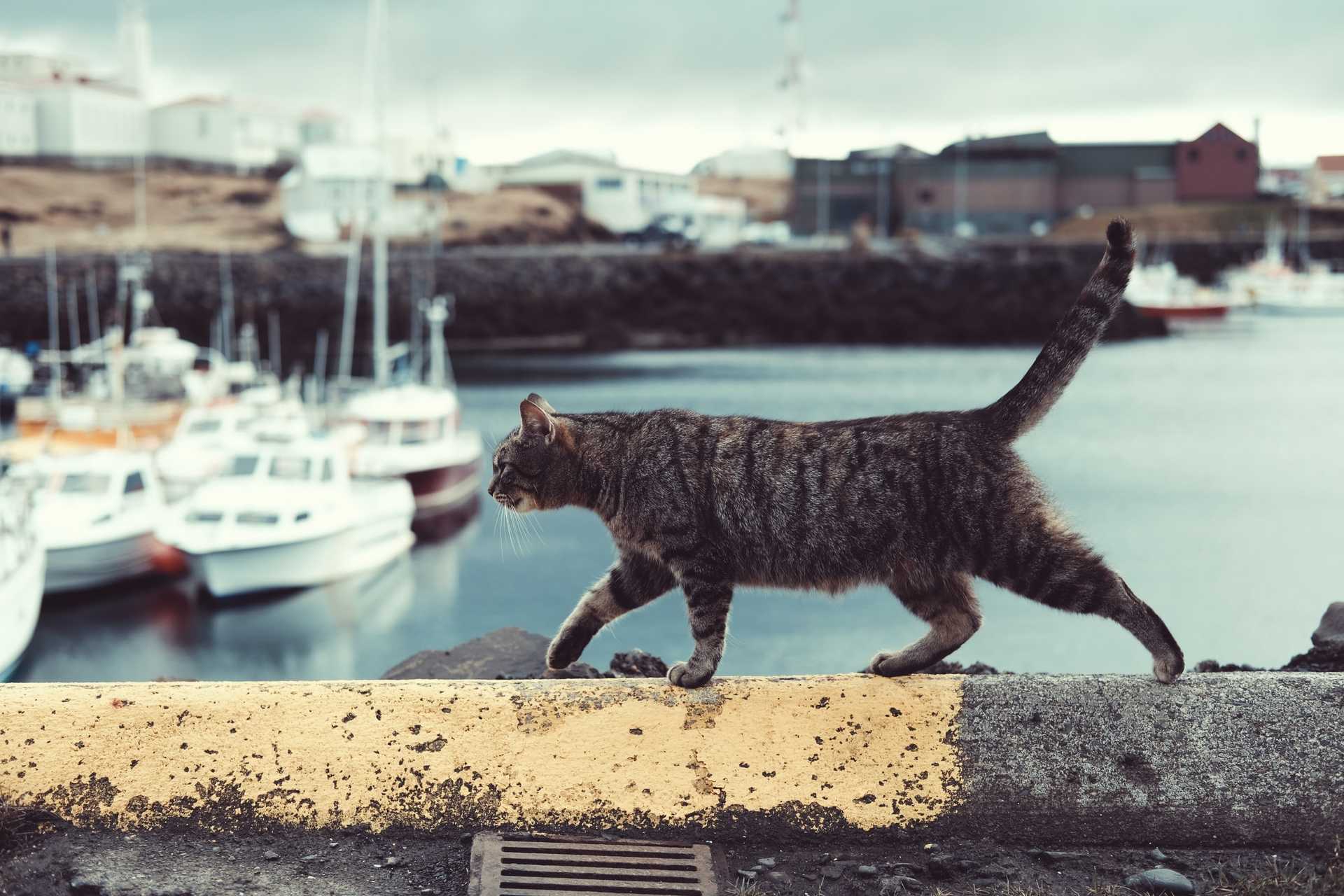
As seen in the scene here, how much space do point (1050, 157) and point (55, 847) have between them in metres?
89.5

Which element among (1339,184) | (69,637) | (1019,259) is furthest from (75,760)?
(1339,184)

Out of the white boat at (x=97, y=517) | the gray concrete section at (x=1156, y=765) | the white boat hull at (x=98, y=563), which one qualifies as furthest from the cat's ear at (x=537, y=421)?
the white boat hull at (x=98, y=563)

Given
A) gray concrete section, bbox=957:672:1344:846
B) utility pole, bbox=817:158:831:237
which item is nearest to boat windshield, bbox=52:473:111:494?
gray concrete section, bbox=957:672:1344:846

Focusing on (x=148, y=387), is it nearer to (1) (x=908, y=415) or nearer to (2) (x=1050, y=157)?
(1) (x=908, y=415)

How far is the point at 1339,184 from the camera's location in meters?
107

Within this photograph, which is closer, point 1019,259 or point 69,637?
point 69,637

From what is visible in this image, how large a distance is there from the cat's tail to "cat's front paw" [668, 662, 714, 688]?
48.1 inches

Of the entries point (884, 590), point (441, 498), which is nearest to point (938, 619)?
point (884, 590)

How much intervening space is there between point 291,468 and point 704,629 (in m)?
19.6

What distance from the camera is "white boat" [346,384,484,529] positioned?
28.0 meters

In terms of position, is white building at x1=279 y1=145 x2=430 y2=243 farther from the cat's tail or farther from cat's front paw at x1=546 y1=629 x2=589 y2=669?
the cat's tail

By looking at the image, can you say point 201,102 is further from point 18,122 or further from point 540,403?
point 540,403

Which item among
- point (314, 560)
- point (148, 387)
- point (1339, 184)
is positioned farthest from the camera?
point (1339, 184)

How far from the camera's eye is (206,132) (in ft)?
284
